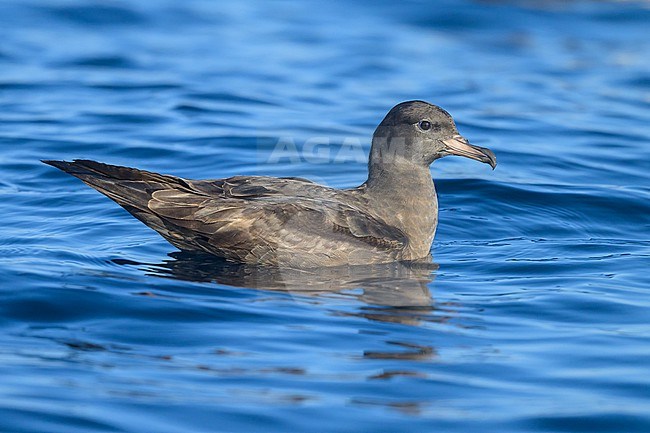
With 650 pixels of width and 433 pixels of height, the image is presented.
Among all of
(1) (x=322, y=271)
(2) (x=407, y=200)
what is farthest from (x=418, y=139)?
(1) (x=322, y=271)

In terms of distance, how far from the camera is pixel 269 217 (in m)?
7.70

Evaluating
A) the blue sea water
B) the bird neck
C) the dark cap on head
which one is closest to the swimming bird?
the bird neck

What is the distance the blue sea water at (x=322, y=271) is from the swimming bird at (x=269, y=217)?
0.16 m

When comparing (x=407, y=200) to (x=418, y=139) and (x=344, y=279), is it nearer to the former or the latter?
(x=418, y=139)

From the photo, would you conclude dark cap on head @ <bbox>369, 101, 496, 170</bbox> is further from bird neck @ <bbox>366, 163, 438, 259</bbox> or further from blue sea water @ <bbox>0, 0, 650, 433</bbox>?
blue sea water @ <bbox>0, 0, 650, 433</bbox>

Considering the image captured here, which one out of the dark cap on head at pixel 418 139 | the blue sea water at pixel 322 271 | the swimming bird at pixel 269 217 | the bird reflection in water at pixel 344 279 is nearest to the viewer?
the blue sea water at pixel 322 271

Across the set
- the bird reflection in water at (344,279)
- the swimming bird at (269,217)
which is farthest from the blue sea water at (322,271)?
the swimming bird at (269,217)

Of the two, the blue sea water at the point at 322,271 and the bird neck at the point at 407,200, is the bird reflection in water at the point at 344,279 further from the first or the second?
the bird neck at the point at 407,200

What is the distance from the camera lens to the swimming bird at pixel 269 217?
7688mm

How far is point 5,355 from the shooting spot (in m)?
5.97

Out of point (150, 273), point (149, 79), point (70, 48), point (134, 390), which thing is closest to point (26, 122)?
point (149, 79)

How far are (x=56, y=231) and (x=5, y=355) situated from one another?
8.97ft

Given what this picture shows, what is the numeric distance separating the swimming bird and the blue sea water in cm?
16

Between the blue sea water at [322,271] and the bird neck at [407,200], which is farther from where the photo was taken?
the bird neck at [407,200]
